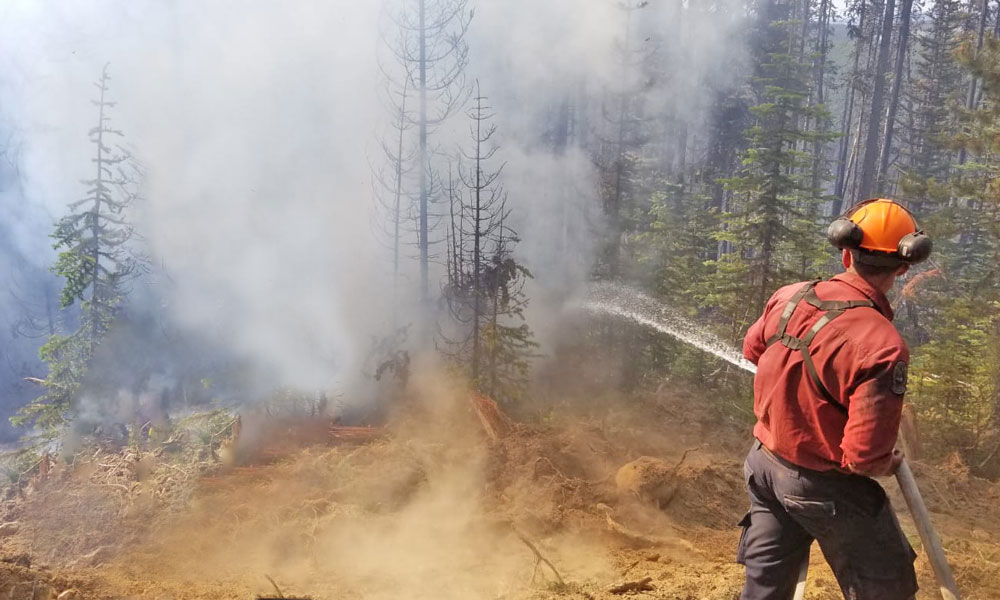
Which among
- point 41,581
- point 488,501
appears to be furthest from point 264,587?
point 488,501

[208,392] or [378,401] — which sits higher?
[378,401]

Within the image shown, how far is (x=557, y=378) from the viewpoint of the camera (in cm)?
1511

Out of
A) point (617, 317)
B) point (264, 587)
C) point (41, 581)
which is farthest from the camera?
point (617, 317)

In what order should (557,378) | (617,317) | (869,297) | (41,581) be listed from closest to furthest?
1. (869,297)
2. (41,581)
3. (557,378)
4. (617,317)

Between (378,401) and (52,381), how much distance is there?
6455mm

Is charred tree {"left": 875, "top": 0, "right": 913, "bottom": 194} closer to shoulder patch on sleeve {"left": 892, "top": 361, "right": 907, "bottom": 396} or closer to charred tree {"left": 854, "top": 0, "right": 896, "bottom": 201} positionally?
charred tree {"left": 854, "top": 0, "right": 896, "bottom": 201}

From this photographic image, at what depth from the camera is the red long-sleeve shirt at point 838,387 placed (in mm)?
2221

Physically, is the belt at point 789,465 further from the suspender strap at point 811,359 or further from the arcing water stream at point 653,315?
the arcing water stream at point 653,315

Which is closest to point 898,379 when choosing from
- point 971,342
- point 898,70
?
point 971,342

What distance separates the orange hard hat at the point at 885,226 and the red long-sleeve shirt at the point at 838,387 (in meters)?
0.17

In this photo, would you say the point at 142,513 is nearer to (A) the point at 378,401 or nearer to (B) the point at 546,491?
(B) the point at 546,491

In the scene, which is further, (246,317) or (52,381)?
(246,317)

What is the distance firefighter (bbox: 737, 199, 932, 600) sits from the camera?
2.24m

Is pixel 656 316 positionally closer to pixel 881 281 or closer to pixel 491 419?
pixel 491 419
